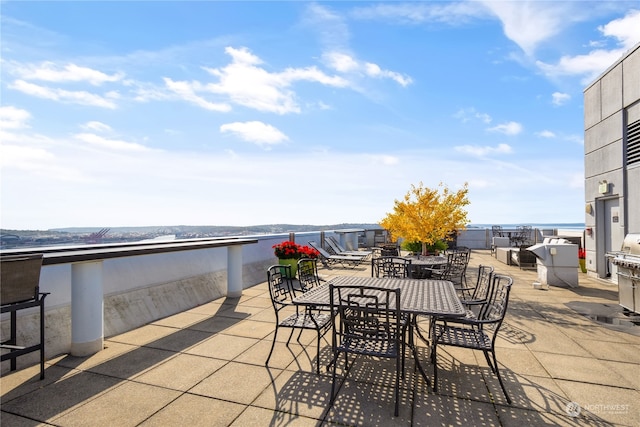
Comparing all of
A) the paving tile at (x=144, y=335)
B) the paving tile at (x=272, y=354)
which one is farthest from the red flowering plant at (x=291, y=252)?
the paving tile at (x=272, y=354)

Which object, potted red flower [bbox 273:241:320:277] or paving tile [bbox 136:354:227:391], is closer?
paving tile [bbox 136:354:227:391]

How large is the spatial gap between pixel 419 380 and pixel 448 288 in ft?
4.32

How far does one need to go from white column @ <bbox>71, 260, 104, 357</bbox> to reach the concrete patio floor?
6.3 inches

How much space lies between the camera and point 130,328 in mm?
5055

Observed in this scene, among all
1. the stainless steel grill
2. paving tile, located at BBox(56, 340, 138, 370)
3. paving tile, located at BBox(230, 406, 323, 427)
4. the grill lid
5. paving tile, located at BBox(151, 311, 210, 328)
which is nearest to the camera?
paving tile, located at BBox(230, 406, 323, 427)

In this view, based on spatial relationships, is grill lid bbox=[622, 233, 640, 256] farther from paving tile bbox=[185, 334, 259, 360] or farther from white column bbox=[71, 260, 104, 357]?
white column bbox=[71, 260, 104, 357]

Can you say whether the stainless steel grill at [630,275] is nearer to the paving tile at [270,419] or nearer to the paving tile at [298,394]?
the paving tile at [298,394]

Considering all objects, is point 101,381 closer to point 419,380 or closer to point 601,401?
point 419,380

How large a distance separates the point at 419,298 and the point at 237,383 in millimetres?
2177

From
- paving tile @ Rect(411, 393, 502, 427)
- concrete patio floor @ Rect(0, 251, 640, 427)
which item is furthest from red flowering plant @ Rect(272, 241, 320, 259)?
paving tile @ Rect(411, 393, 502, 427)

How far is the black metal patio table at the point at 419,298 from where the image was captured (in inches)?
117

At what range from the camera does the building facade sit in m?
8.15

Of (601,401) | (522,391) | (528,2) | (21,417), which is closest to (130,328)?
(21,417)

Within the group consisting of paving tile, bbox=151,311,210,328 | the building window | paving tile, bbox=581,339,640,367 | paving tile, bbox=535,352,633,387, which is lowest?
paving tile, bbox=581,339,640,367
